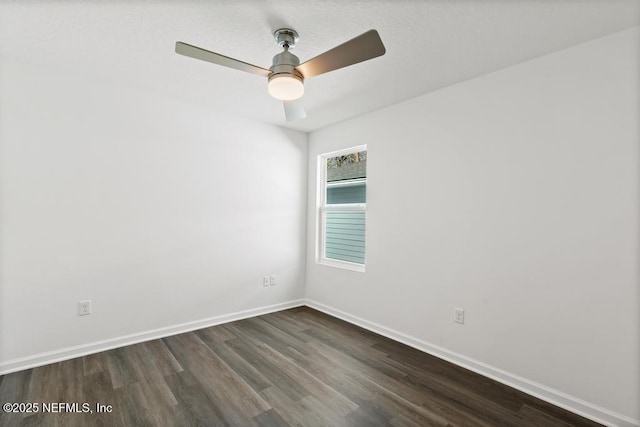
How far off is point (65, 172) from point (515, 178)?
369 cm

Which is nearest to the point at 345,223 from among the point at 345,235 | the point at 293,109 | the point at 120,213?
the point at 345,235

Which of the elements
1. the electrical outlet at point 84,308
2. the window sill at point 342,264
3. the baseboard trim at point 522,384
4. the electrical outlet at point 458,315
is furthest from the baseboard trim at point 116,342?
the electrical outlet at point 458,315

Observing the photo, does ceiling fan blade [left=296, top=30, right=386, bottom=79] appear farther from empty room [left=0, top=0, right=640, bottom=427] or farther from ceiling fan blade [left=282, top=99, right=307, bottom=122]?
ceiling fan blade [left=282, top=99, right=307, bottom=122]

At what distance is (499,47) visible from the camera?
2090mm

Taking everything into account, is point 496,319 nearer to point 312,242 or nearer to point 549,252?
point 549,252

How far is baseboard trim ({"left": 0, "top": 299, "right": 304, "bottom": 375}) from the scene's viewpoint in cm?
241

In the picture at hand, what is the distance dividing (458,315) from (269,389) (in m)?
1.67

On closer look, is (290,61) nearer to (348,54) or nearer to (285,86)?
(285,86)

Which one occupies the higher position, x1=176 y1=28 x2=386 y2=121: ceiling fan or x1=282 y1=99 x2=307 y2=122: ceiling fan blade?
x1=176 y1=28 x2=386 y2=121: ceiling fan

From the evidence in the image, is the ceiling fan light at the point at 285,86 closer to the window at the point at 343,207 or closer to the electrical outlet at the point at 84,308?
the window at the point at 343,207

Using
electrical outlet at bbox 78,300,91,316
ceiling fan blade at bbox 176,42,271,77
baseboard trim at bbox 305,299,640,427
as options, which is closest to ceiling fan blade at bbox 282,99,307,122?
ceiling fan blade at bbox 176,42,271,77

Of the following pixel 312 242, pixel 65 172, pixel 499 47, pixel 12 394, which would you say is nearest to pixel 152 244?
pixel 65 172

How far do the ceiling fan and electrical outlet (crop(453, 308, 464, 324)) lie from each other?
2.14 metres

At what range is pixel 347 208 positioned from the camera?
3.80 meters
